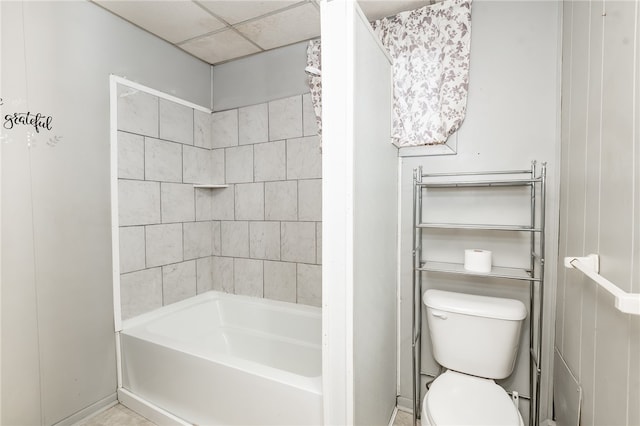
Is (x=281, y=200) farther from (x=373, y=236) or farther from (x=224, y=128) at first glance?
(x=373, y=236)

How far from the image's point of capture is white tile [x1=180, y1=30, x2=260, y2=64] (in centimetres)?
206

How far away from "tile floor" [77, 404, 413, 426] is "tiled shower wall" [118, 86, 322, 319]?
0.53m

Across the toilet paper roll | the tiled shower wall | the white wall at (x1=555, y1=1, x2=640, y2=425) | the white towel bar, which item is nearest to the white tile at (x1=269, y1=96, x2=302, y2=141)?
the tiled shower wall

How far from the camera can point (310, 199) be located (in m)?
2.12

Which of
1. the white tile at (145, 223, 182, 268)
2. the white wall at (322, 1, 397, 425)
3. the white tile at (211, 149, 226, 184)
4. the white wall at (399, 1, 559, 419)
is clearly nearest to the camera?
the white wall at (322, 1, 397, 425)

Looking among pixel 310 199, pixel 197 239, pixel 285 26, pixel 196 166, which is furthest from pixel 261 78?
pixel 197 239

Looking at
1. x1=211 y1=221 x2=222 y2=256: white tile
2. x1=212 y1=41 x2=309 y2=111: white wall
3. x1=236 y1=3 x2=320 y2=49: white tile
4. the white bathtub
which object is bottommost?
the white bathtub

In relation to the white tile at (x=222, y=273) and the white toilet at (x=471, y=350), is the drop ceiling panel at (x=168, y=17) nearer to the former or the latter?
the white tile at (x=222, y=273)

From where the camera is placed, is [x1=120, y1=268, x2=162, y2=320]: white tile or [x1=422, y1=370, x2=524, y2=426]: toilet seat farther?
[x1=120, y1=268, x2=162, y2=320]: white tile

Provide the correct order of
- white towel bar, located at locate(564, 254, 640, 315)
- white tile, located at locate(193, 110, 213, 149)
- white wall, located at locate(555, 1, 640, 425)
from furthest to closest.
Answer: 1. white tile, located at locate(193, 110, 213, 149)
2. white wall, located at locate(555, 1, 640, 425)
3. white towel bar, located at locate(564, 254, 640, 315)

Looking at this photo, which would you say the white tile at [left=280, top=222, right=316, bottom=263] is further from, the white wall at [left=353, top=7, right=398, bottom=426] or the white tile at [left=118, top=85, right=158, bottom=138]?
the white tile at [left=118, top=85, right=158, bottom=138]

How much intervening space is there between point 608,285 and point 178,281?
227cm

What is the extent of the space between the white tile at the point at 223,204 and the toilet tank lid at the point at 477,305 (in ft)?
5.13

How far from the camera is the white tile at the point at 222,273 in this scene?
245cm
